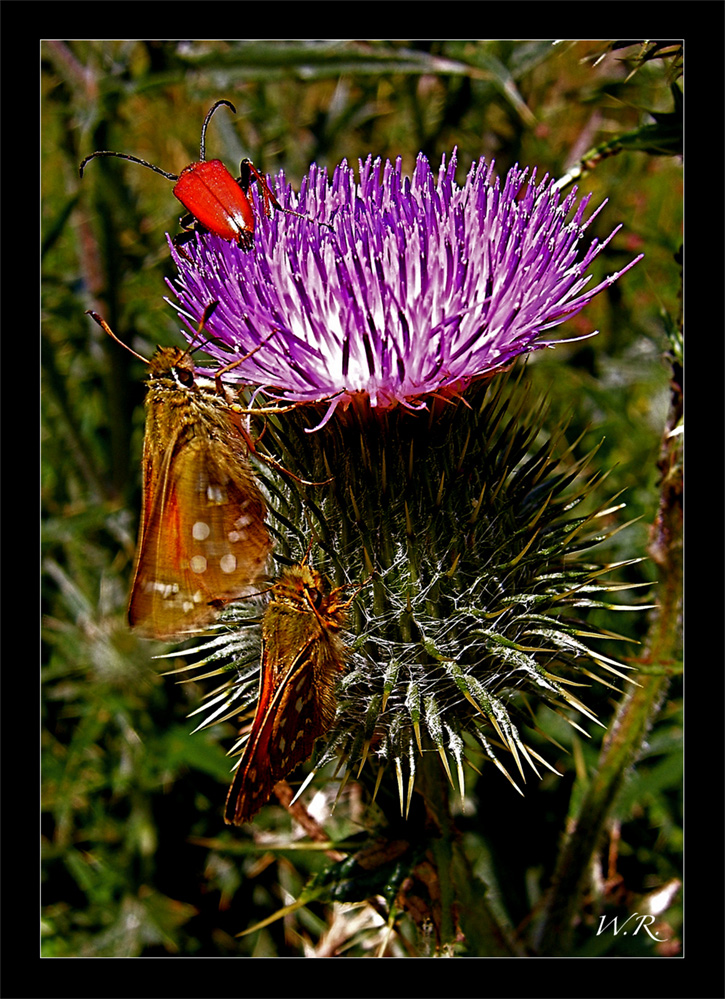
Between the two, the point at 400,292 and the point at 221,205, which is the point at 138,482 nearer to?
the point at 221,205

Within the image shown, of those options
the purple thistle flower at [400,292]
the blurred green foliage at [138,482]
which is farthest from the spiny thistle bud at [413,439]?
the blurred green foliage at [138,482]

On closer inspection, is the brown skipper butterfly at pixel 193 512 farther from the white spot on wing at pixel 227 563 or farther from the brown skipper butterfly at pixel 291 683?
the brown skipper butterfly at pixel 291 683

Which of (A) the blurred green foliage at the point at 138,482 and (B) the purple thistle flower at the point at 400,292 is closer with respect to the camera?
(B) the purple thistle flower at the point at 400,292

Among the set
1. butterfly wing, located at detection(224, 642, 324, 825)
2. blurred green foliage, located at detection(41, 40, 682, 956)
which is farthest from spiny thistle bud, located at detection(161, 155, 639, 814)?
blurred green foliage, located at detection(41, 40, 682, 956)

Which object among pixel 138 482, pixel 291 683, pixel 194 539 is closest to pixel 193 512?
pixel 194 539
